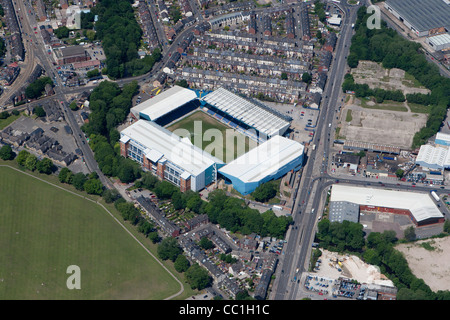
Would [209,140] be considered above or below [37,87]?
below

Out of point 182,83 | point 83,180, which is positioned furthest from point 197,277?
point 182,83

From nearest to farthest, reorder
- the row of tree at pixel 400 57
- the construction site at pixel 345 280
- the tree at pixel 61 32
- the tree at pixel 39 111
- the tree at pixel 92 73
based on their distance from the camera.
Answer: the construction site at pixel 345 280, the tree at pixel 39 111, the row of tree at pixel 400 57, the tree at pixel 92 73, the tree at pixel 61 32

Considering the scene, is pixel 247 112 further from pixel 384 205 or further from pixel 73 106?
pixel 73 106

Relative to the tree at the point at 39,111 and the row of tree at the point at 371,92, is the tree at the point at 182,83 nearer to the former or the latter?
the tree at the point at 39,111

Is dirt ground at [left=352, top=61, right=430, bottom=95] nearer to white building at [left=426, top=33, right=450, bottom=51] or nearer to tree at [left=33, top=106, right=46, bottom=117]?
white building at [left=426, top=33, right=450, bottom=51]

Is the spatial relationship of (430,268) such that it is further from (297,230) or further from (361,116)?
(361,116)

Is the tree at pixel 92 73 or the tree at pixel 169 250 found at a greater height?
the tree at pixel 92 73

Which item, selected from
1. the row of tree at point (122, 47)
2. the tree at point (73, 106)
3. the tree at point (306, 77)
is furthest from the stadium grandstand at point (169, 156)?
the tree at point (306, 77)
